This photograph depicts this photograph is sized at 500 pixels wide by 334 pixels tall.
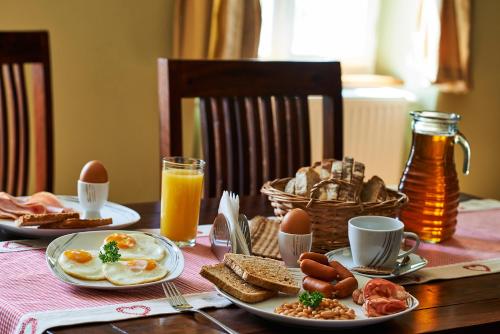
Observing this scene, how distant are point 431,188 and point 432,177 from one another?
2 centimetres

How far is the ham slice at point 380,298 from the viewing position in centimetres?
105

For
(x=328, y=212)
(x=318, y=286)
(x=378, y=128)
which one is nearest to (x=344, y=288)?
(x=318, y=286)

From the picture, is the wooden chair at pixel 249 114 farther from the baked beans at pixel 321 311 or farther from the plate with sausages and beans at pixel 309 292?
the baked beans at pixel 321 311

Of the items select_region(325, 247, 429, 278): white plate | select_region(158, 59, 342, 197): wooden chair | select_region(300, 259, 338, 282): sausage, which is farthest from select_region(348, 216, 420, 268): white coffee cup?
select_region(158, 59, 342, 197): wooden chair

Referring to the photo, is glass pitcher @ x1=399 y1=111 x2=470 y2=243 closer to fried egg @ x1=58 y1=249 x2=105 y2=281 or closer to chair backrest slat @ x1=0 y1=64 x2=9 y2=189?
fried egg @ x1=58 y1=249 x2=105 y2=281

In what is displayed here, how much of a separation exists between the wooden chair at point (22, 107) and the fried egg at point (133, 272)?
89 cm

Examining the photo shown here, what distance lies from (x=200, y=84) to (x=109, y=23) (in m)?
1.12

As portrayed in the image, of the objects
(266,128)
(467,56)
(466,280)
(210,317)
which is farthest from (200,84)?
(467,56)

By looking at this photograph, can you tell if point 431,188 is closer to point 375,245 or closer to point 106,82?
point 375,245

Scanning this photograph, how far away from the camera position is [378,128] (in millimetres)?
3723

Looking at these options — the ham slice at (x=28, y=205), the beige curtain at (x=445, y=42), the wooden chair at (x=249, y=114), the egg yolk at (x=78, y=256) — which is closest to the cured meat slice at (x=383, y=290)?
the egg yolk at (x=78, y=256)

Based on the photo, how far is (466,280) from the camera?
52.2 inches

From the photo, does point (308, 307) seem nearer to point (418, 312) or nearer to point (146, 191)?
point (418, 312)

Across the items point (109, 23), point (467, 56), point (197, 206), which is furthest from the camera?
point (467, 56)
